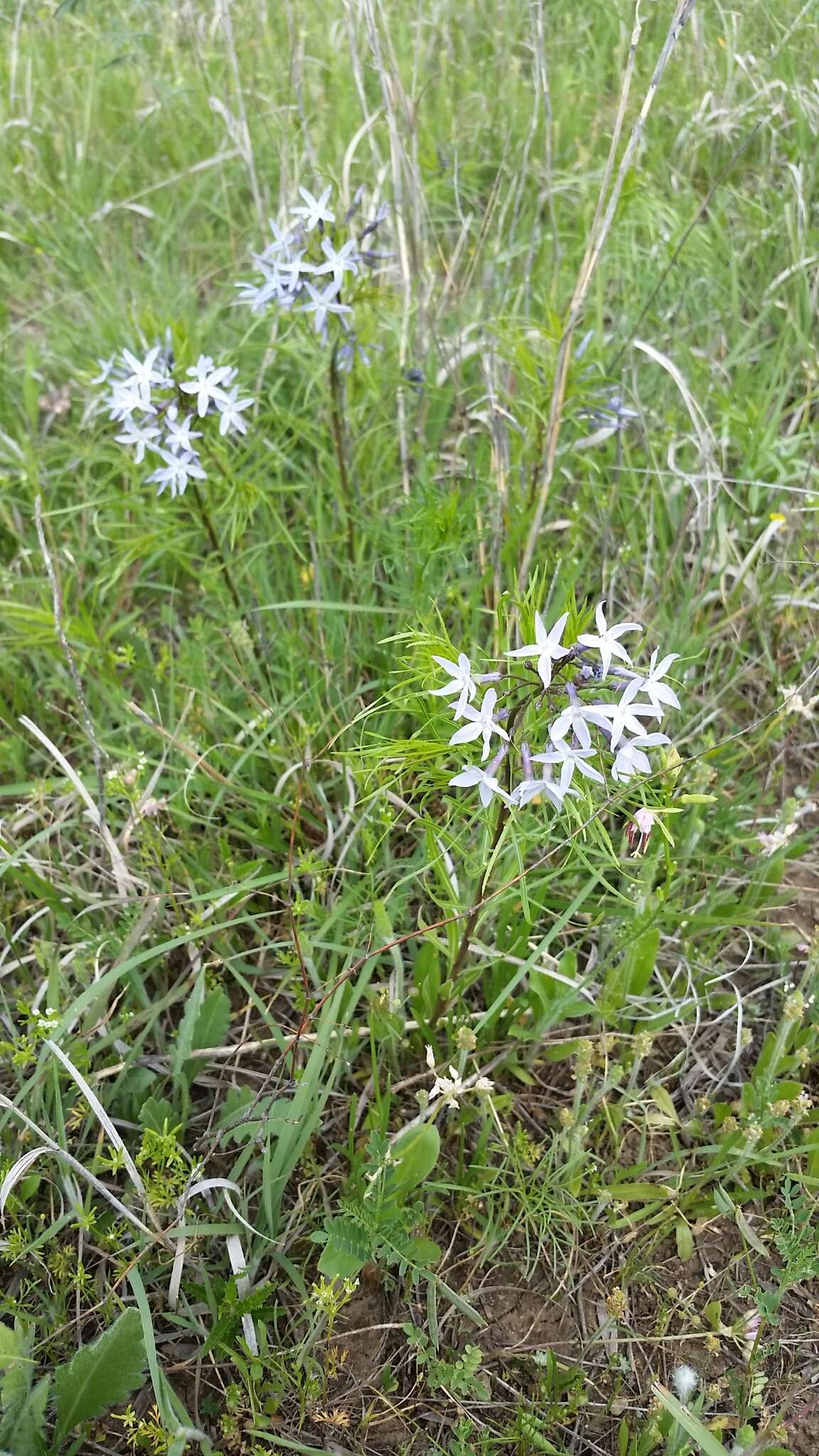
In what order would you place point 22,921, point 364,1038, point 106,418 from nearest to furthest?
point 364,1038, point 22,921, point 106,418

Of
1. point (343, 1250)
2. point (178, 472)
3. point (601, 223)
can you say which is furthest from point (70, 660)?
point (601, 223)

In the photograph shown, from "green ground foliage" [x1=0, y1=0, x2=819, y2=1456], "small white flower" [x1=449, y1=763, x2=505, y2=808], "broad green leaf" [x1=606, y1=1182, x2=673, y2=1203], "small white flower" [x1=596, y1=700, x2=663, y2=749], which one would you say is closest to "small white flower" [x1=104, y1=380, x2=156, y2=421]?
"green ground foliage" [x1=0, y1=0, x2=819, y2=1456]

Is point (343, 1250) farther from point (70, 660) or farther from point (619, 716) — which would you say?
point (70, 660)

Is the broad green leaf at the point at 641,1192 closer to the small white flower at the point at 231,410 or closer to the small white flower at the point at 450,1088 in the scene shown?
the small white flower at the point at 450,1088

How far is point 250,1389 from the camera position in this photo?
4.97ft

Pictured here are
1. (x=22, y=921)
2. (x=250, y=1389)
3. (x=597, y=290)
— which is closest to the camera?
(x=250, y=1389)

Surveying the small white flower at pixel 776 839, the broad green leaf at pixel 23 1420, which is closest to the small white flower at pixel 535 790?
the small white flower at pixel 776 839

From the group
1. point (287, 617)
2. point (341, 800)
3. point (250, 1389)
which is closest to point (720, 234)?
point (287, 617)

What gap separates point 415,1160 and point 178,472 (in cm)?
157

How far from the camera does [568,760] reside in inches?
53.0

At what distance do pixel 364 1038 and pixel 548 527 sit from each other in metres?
1.39

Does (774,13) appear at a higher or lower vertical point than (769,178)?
higher

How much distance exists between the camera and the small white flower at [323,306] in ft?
6.96

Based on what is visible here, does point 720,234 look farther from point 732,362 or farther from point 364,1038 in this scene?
point 364,1038
